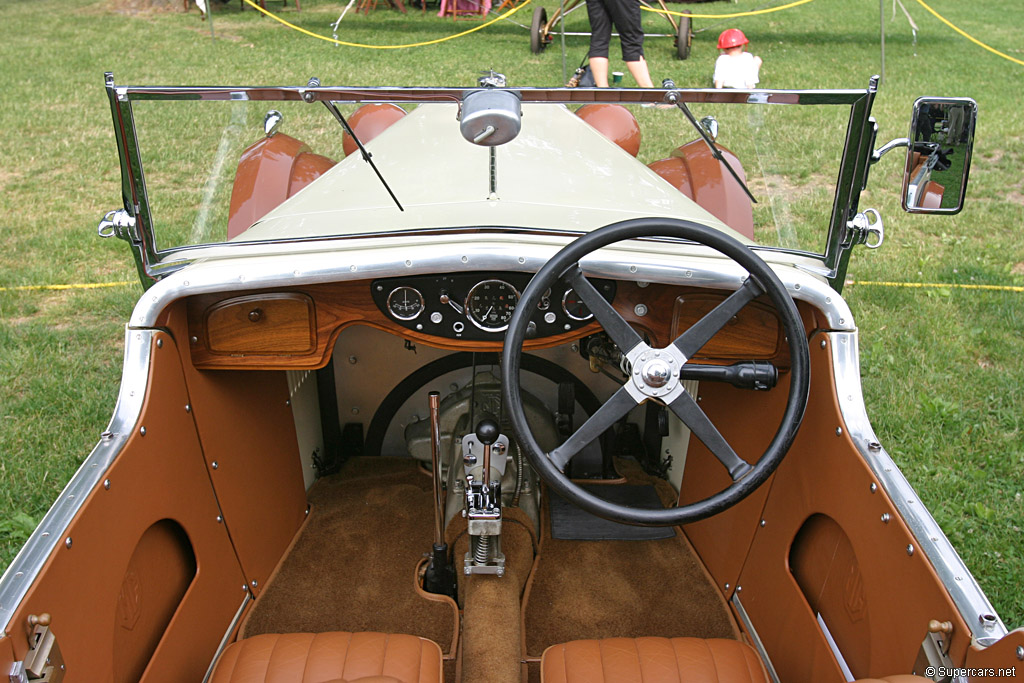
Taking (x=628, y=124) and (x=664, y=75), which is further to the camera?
(x=664, y=75)

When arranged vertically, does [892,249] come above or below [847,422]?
below

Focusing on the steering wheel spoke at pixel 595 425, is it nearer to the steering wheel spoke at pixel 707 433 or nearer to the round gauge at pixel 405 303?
the steering wheel spoke at pixel 707 433

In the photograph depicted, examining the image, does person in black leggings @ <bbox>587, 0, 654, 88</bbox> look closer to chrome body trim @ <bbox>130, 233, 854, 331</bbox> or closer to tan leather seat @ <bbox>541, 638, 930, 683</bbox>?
chrome body trim @ <bbox>130, 233, 854, 331</bbox>

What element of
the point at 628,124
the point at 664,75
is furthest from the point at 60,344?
the point at 664,75

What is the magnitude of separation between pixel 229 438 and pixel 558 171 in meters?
1.28

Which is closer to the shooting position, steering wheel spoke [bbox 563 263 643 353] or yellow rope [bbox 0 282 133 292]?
steering wheel spoke [bbox 563 263 643 353]

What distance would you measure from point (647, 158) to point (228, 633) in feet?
7.42

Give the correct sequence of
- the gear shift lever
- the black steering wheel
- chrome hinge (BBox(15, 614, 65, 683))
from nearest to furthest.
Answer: chrome hinge (BBox(15, 614, 65, 683))
the black steering wheel
the gear shift lever

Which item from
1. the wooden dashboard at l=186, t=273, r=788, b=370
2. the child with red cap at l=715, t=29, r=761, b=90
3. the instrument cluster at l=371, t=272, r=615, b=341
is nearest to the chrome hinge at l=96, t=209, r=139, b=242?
the wooden dashboard at l=186, t=273, r=788, b=370

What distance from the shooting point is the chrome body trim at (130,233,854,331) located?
187 centimetres

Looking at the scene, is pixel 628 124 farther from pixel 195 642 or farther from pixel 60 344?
pixel 60 344

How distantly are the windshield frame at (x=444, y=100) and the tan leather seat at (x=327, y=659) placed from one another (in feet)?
3.15

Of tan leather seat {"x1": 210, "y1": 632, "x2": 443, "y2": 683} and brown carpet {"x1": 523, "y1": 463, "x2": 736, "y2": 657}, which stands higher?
tan leather seat {"x1": 210, "y1": 632, "x2": 443, "y2": 683}

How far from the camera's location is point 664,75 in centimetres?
938
